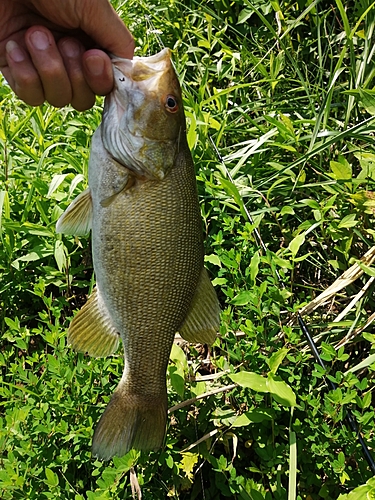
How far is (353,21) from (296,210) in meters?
1.42

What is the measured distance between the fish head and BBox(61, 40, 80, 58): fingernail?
0.51ft

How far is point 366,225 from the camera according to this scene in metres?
2.76

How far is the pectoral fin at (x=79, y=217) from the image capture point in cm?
190

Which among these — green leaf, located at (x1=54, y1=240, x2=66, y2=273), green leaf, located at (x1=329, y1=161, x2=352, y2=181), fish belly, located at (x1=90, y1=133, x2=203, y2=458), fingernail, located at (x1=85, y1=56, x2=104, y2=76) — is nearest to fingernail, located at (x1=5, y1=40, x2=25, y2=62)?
fingernail, located at (x1=85, y1=56, x2=104, y2=76)

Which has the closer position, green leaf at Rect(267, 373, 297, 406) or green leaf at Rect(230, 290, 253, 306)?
green leaf at Rect(267, 373, 297, 406)

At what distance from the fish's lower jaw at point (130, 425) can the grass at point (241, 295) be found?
0.17m

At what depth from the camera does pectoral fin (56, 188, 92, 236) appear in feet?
6.23

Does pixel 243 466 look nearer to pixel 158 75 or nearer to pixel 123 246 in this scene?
pixel 123 246

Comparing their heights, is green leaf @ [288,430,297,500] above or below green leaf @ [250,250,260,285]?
below

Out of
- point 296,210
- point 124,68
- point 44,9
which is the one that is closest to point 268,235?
point 296,210

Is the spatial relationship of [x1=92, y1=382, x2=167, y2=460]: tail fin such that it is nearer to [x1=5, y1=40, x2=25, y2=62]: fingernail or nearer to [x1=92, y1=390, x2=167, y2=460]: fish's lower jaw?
[x1=92, y1=390, x2=167, y2=460]: fish's lower jaw

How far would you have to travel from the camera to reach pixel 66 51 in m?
1.92

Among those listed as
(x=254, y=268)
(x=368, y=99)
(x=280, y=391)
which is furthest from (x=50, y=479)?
(x=368, y=99)

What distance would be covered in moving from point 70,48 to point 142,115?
14.3 inches
